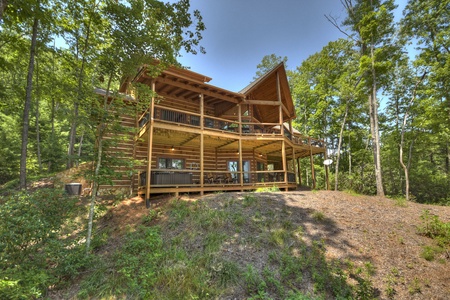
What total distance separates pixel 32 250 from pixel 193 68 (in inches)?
443

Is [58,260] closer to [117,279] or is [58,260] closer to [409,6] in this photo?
[117,279]

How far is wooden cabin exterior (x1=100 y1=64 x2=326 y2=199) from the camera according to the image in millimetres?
10867

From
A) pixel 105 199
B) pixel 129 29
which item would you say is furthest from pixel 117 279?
pixel 129 29

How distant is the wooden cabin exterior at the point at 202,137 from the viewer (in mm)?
10867

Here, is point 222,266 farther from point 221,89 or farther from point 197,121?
point 197,121

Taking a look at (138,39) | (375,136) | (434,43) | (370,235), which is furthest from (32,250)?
(434,43)

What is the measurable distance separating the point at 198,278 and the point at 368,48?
64.7 ft

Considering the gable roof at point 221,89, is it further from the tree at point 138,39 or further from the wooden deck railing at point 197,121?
the wooden deck railing at point 197,121

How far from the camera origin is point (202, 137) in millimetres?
11797

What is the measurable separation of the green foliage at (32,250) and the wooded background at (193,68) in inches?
68.7

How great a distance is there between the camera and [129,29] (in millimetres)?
8336

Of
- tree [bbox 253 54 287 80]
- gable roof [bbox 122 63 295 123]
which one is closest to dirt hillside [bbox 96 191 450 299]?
gable roof [bbox 122 63 295 123]

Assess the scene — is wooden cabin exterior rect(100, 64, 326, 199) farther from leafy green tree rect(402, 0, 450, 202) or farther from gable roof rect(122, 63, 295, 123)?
leafy green tree rect(402, 0, 450, 202)

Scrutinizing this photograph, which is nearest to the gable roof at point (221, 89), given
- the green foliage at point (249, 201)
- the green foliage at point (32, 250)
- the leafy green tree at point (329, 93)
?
the leafy green tree at point (329, 93)
